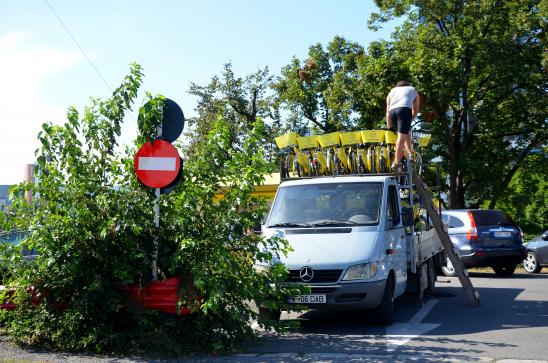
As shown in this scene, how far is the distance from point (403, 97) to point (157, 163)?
14.2ft

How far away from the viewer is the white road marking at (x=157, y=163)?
7.60 metres

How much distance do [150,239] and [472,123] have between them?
65.8ft

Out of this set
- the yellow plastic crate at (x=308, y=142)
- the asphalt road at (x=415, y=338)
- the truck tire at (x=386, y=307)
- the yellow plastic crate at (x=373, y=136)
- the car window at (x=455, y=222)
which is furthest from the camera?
the car window at (x=455, y=222)

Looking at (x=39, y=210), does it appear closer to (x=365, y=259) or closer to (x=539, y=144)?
(x=365, y=259)

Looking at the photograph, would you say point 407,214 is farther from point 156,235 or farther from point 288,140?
point 156,235

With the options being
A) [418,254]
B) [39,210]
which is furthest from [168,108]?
[418,254]

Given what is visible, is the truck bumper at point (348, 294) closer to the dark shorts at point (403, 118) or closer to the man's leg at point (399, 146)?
the man's leg at point (399, 146)

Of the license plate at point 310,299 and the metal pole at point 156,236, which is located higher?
the metal pole at point 156,236

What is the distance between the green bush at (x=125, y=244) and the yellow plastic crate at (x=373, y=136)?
9.53ft

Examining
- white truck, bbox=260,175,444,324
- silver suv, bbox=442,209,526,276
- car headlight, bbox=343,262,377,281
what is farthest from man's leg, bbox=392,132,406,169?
silver suv, bbox=442,209,526,276

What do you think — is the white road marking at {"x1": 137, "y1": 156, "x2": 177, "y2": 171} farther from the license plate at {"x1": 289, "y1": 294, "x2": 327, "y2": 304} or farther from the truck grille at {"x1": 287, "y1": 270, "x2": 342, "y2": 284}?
the license plate at {"x1": 289, "y1": 294, "x2": 327, "y2": 304}

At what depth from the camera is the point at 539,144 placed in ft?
83.6

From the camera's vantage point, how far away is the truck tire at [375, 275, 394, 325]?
877 cm

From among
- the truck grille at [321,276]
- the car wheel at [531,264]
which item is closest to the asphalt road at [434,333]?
the truck grille at [321,276]
